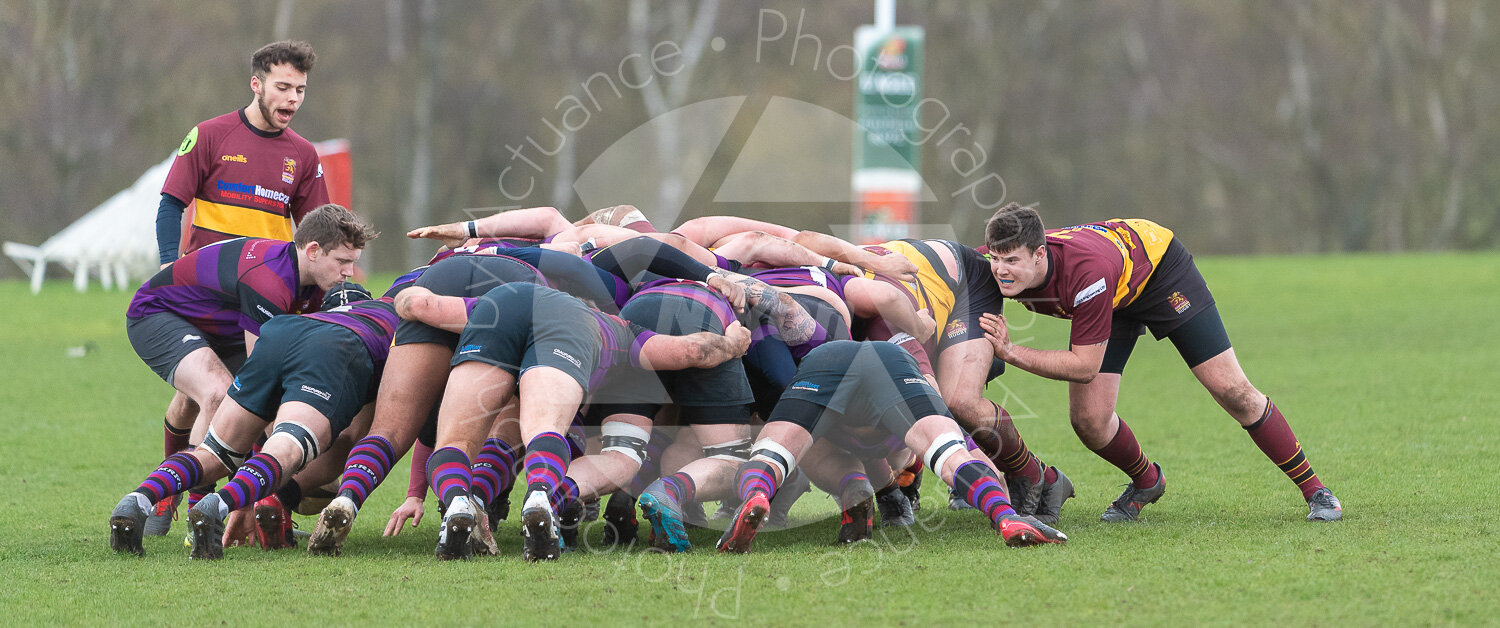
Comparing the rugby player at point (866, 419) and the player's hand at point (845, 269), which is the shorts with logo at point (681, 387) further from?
the player's hand at point (845, 269)

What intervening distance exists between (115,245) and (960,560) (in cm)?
1728

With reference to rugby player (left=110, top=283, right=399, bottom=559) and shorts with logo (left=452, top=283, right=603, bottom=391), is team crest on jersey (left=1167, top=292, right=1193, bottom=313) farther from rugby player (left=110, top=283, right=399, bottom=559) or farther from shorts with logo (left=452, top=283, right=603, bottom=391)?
rugby player (left=110, top=283, right=399, bottom=559)

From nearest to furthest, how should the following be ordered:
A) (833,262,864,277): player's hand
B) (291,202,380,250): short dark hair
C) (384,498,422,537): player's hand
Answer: (384,498,422,537): player's hand, (291,202,380,250): short dark hair, (833,262,864,277): player's hand

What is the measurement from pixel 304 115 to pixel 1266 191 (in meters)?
21.4

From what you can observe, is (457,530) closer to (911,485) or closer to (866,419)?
(866,419)

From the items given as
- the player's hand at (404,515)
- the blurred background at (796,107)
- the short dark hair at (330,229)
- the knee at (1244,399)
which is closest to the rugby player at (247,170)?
the short dark hair at (330,229)

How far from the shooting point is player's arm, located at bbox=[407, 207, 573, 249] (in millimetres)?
6195

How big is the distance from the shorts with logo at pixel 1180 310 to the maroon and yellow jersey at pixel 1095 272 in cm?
→ 5

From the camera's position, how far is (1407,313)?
14633 millimetres

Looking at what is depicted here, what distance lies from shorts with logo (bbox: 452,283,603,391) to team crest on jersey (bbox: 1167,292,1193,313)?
242 cm

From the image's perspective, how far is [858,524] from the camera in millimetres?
4914

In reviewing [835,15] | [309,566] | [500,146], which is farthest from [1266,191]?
[309,566]

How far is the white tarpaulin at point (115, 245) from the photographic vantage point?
18.7 m

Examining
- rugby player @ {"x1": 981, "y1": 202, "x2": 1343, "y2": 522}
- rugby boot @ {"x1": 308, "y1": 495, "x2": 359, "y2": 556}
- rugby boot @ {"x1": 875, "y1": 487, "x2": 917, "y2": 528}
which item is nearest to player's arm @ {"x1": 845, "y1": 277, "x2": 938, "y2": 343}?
rugby player @ {"x1": 981, "y1": 202, "x2": 1343, "y2": 522}
